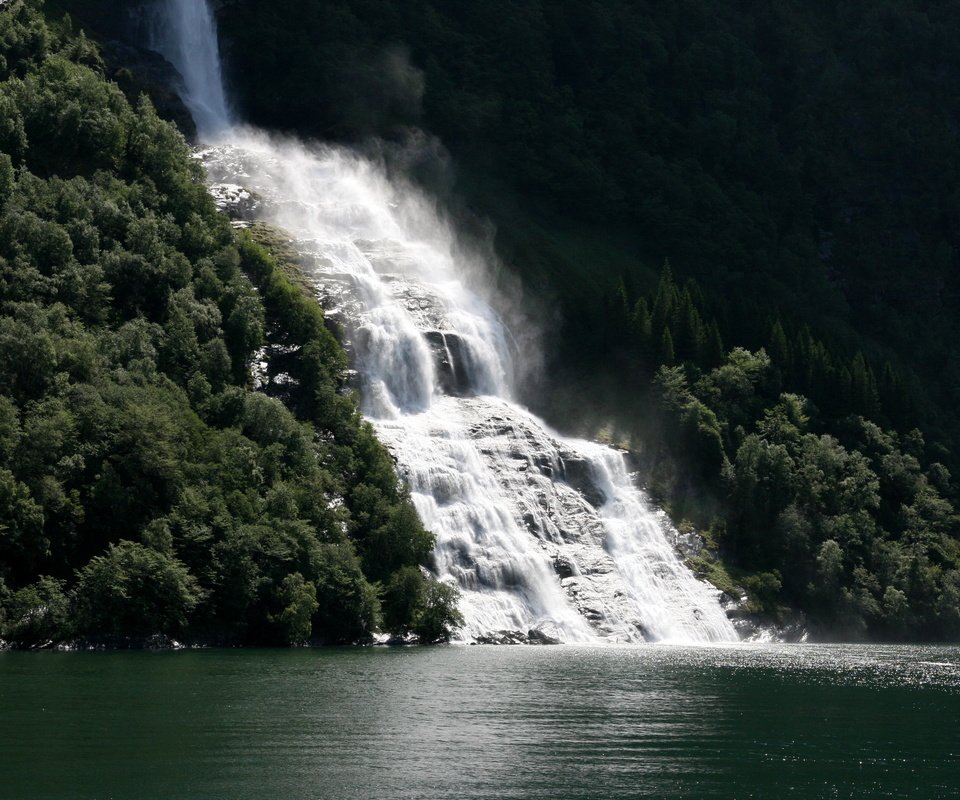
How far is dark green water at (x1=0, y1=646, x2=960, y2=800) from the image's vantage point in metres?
36.6

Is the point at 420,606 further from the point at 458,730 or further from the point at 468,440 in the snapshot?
the point at 458,730

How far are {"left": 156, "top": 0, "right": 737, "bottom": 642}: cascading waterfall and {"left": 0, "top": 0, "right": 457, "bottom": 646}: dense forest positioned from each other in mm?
4722

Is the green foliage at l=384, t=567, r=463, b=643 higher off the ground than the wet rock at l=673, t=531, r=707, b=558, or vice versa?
the green foliage at l=384, t=567, r=463, b=643

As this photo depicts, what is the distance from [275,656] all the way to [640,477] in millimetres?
50238

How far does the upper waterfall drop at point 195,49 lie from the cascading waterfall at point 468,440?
791 centimetres

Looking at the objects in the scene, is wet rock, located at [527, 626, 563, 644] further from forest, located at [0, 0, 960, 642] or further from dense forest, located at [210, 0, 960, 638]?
dense forest, located at [210, 0, 960, 638]

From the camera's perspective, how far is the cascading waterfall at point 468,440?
96562 millimetres

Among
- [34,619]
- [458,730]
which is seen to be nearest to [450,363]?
[34,619]

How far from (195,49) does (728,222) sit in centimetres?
6064

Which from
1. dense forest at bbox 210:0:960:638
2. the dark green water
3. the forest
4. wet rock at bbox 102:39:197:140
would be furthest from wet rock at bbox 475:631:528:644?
wet rock at bbox 102:39:197:140

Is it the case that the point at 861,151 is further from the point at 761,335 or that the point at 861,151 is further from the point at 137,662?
the point at 137,662

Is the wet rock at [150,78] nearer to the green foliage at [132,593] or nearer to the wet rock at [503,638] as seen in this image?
the wet rock at [503,638]

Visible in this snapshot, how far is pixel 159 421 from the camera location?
275 feet

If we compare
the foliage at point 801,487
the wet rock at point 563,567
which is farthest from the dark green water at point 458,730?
the foliage at point 801,487
